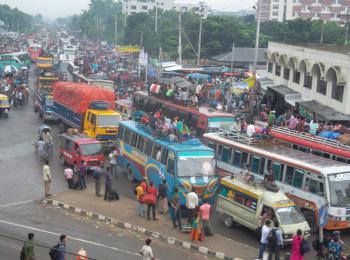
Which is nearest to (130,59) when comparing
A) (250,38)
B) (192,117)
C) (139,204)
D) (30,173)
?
(250,38)

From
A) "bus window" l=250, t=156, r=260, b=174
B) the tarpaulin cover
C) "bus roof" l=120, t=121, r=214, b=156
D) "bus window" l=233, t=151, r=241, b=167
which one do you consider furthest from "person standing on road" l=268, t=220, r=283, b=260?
the tarpaulin cover

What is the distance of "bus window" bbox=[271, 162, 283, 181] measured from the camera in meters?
18.9

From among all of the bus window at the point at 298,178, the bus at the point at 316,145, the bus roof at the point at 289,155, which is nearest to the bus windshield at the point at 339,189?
the bus roof at the point at 289,155

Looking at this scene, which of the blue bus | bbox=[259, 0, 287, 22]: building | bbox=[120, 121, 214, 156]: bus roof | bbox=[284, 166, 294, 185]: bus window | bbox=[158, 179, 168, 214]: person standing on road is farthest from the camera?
bbox=[259, 0, 287, 22]: building

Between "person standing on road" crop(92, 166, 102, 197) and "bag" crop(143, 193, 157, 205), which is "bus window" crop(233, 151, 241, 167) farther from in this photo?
"person standing on road" crop(92, 166, 102, 197)

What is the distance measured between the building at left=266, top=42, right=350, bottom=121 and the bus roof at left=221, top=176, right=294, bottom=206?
39.8ft

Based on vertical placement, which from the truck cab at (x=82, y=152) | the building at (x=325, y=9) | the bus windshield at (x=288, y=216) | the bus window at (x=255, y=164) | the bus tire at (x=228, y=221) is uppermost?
the building at (x=325, y=9)

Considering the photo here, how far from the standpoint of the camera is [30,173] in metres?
24.3

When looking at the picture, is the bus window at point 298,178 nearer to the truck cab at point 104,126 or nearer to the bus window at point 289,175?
the bus window at point 289,175

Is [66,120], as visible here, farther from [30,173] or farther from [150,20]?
[150,20]

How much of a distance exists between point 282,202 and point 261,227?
1.01 m

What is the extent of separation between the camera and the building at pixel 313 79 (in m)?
29.5

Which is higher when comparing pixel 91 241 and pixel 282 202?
pixel 282 202

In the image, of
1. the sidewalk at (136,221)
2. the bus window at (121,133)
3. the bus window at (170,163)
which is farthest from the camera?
the bus window at (121,133)
